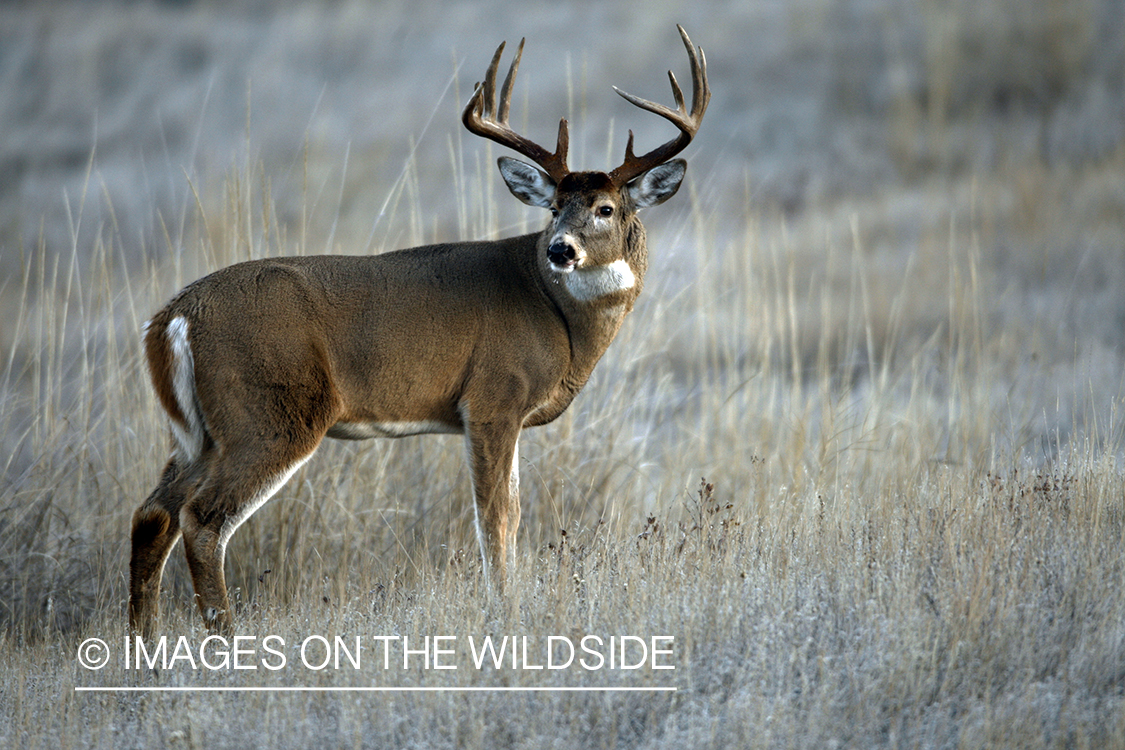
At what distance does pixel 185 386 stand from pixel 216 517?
59 centimetres

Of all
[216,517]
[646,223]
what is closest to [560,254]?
[216,517]

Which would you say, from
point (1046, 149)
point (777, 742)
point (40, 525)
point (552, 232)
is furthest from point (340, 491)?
point (1046, 149)

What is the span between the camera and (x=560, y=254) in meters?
5.21

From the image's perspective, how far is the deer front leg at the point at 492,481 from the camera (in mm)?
5492

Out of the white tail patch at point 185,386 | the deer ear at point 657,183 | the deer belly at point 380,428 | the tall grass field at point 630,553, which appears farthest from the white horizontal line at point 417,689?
the deer ear at point 657,183

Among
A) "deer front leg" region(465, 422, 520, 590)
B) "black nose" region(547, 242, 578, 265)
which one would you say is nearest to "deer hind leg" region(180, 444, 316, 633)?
"deer front leg" region(465, 422, 520, 590)

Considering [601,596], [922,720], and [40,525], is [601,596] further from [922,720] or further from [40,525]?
[40,525]

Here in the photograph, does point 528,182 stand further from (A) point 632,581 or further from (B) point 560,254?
(A) point 632,581

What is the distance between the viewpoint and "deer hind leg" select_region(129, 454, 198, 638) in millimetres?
5229

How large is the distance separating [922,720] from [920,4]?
2571 cm

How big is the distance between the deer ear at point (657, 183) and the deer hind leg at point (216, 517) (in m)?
2.19

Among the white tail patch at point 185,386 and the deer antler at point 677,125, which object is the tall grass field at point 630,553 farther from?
the deer antler at point 677,125

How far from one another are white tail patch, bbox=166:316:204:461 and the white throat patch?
1.78 metres

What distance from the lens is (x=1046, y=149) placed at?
64.5ft
